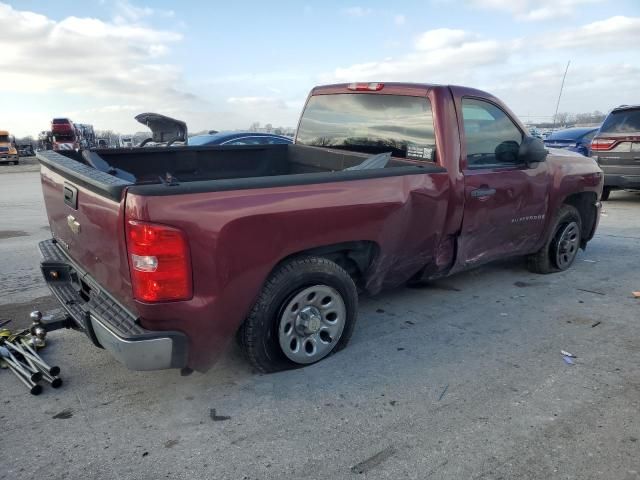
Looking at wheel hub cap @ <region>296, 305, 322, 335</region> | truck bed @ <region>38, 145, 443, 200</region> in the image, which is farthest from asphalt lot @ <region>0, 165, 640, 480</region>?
truck bed @ <region>38, 145, 443, 200</region>

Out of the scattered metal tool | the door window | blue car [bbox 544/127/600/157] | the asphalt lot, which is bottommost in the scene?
the asphalt lot

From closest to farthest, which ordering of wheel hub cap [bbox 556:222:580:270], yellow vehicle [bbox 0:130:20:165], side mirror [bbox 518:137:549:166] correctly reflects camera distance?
side mirror [bbox 518:137:549:166] → wheel hub cap [bbox 556:222:580:270] → yellow vehicle [bbox 0:130:20:165]

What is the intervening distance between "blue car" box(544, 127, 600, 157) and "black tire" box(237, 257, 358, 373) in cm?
1150

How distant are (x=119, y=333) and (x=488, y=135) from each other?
11.1 feet

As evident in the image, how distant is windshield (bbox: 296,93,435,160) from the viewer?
4.12 m

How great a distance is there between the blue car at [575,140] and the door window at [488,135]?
30.6ft

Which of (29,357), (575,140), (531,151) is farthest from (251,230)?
(575,140)

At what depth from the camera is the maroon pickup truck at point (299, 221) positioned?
8.75 ft

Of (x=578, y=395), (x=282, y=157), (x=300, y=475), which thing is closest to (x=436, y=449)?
(x=300, y=475)

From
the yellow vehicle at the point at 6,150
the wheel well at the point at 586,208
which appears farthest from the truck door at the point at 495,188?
the yellow vehicle at the point at 6,150

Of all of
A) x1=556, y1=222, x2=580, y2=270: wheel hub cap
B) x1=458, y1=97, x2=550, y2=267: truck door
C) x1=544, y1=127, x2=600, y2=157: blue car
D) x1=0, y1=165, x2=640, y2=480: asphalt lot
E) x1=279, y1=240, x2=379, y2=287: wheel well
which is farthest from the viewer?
x1=544, y1=127, x2=600, y2=157: blue car

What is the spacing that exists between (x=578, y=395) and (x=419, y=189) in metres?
1.69

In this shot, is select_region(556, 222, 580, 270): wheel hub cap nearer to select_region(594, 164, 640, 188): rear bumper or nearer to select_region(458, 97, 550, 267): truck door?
select_region(458, 97, 550, 267): truck door

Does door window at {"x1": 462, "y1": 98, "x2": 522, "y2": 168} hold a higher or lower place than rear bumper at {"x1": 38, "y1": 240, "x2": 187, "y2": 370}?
higher
